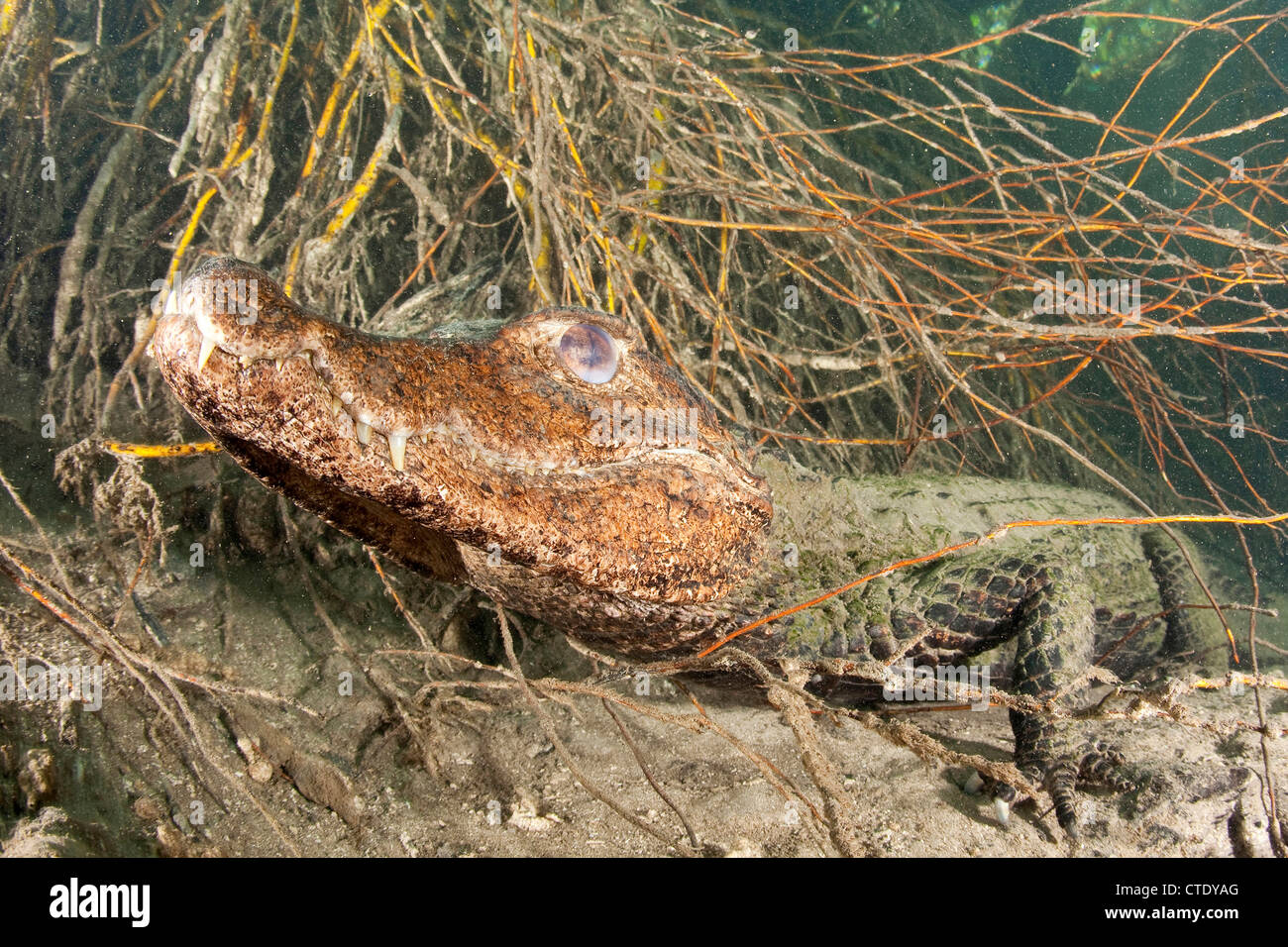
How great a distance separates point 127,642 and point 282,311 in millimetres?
1694

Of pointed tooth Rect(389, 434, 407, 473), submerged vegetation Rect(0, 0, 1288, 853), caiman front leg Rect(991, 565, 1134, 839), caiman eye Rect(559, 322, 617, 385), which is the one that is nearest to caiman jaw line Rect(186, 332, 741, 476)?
pointed tooth Rect(389, 434, 407, 473)

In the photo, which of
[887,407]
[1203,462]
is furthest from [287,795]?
[1203,462]

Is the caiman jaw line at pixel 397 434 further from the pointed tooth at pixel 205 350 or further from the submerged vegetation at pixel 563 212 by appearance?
the submerged vegetation at pixel 563 212

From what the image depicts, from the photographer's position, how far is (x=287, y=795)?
2.04 metres

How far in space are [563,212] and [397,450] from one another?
7.13ft

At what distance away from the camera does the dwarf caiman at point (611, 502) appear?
49.5 inches

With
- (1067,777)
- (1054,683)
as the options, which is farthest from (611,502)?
(1054,683)

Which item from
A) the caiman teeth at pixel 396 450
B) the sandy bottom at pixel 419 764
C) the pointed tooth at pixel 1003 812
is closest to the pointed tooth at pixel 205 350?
the caiman teeth at pixel 396 450

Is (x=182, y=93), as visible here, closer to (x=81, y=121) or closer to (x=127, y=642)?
(x=81, y=121)

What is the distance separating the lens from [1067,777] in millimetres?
2299

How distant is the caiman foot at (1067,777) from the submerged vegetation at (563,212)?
0.44m

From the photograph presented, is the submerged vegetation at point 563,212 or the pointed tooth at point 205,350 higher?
the submerged vegetation at point 563,212

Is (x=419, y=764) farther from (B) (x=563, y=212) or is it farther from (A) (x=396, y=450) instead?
(B) (x=563, y=212)

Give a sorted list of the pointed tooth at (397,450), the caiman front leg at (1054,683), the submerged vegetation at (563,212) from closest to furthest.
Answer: the pointed tooth at (397,450)
the caiman front leg at (1054,683)
the submerged vegetation at (563,212)
